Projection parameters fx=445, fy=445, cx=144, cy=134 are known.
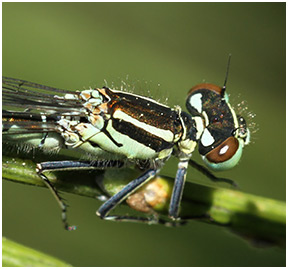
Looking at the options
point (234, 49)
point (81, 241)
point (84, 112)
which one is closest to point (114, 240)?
point (81, 241)

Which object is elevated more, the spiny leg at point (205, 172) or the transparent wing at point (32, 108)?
the transparent wing at point (32, 108)

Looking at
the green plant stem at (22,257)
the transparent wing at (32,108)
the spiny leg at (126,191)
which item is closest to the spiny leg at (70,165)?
the spiny leg at (126,191)

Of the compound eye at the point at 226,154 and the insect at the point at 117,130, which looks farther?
the compound eye at the point at 226,154

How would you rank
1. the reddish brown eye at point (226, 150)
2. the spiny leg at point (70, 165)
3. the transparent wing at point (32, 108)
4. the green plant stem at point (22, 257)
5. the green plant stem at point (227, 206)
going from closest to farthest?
the green plant stem at point (22, 257) < the green plant stem at point (227, 206) < the spiny leg at point (70, 165) < the transparent wing at point (32, 108) < the reddish brown eye at point (226, 150)

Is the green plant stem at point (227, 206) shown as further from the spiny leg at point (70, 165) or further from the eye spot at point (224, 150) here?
the eye spot at point (224, 150)

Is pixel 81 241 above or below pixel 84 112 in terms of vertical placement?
below

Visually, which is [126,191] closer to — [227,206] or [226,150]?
[227,206]

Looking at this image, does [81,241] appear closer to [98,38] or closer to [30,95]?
[30,95]

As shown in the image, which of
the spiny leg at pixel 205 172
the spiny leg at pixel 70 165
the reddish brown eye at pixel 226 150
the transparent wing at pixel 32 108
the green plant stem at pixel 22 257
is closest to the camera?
the green plant stem at pixel 22 257
